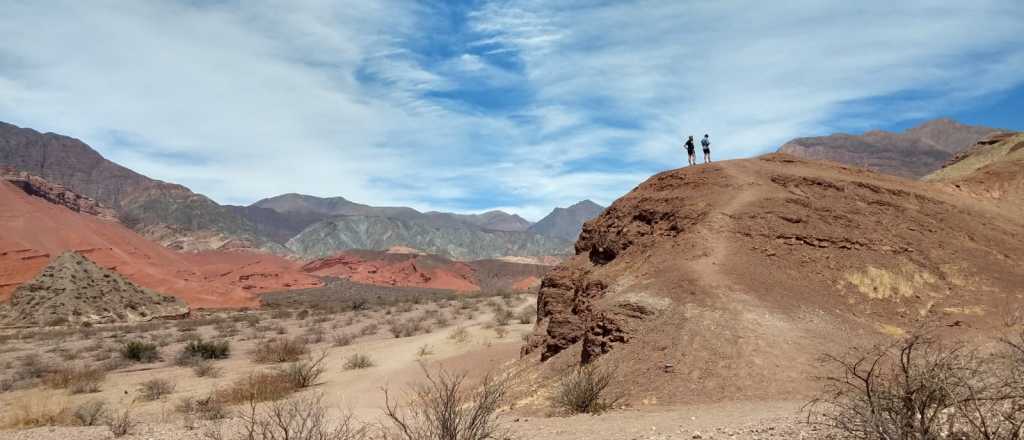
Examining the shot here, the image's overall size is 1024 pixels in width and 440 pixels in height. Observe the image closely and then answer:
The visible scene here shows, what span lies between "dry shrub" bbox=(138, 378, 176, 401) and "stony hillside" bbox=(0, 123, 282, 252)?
89100 mm

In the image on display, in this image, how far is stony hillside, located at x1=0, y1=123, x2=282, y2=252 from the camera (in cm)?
9788

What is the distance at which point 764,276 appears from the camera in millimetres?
9992

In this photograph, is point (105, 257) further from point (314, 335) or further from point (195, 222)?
point (195, 222)

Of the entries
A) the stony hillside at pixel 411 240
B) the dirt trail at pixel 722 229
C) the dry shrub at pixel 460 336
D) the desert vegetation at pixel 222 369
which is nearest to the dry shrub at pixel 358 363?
the desert vegetation at pixel 222 369

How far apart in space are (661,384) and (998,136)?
1180 inches

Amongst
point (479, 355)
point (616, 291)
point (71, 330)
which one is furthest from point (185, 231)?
point (616, 291)

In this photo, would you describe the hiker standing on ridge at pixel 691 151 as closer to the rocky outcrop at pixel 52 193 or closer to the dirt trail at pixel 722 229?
the dirt trail at pixel 722 229

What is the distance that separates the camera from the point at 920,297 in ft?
33.5

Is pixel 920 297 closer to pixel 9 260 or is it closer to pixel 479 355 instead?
pixel 479 355

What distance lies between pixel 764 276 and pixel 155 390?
40.8 feet

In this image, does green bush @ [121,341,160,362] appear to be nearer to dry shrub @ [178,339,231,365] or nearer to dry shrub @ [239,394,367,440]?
dry shrub @ [178,339,231,365]

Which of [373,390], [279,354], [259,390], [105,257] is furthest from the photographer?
[105,257]

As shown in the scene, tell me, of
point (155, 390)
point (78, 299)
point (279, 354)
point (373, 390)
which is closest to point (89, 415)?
point (155, 390)

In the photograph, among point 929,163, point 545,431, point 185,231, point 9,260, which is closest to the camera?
point 545,431
